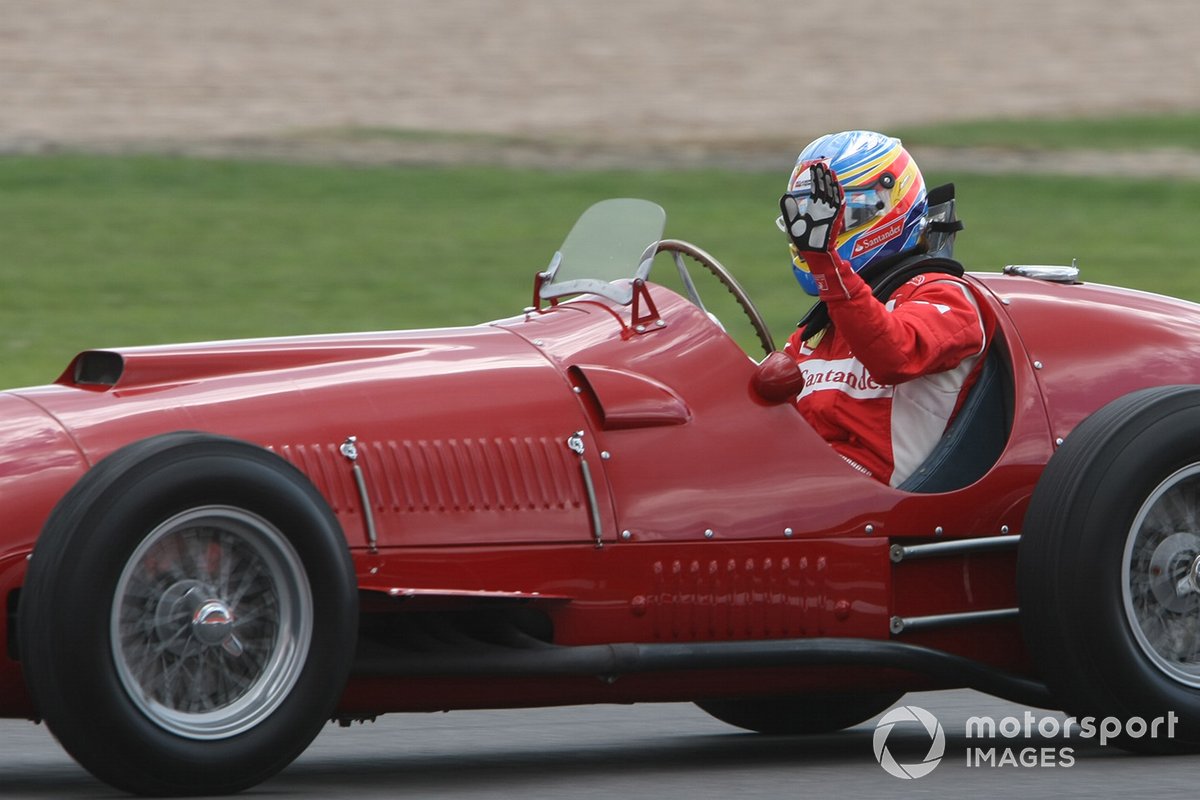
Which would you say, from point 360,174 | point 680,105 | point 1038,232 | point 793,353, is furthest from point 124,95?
point 793,353

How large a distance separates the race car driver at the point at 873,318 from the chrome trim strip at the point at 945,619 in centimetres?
38

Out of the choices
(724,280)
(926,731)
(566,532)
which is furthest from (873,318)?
(926,731)

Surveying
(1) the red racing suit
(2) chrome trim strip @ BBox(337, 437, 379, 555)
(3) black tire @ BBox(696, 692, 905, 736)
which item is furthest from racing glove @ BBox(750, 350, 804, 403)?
(3) black tire @ BBox(696, 692, 905, 736)

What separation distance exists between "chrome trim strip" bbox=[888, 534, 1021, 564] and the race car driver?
10.3 inches

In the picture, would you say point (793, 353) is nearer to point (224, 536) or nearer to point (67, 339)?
point (224, 536)

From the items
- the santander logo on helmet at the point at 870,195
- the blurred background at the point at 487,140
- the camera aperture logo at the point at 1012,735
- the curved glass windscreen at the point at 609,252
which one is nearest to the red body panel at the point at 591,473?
the curved glass windscreen at the point at 609,252

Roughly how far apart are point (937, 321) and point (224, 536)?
193 centimetres

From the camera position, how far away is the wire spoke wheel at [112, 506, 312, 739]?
462cm

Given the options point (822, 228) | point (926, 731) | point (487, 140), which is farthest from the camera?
point (487, 140)

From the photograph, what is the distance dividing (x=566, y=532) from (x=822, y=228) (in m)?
0.97

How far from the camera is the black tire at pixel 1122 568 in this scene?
534 centimetres

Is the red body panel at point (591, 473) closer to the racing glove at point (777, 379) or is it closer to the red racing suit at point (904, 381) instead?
the racing glove at point (777, 379)

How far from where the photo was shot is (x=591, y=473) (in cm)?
522

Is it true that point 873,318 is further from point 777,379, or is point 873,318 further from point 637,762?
point 637,762
